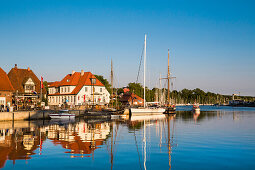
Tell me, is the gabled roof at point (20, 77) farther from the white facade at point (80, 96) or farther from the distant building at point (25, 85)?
the white facade at point (80, 96)

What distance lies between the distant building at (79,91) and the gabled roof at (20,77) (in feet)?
36.9

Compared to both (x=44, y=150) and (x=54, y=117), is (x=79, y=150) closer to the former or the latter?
(x=44, y=150)

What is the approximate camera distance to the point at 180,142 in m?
31.4

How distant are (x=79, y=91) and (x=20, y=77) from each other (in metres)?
18.0

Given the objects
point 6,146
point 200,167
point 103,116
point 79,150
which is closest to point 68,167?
point 79,150

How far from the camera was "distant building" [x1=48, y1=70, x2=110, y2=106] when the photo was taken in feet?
295

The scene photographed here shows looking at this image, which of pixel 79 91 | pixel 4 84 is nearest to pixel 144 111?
pixel 79 91

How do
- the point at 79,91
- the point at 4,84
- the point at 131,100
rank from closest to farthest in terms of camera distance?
the point at 4,84, the point at 79,91, the point at 131,100

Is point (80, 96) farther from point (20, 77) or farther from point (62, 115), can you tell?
point (62, 115)

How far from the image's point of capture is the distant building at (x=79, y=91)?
295 feet

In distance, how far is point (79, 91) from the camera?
88875 mm

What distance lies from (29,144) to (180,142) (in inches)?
614

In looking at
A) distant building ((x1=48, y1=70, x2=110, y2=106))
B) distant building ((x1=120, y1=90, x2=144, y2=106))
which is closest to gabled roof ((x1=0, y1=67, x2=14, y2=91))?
distant building ((x1=48, y1=70, x2=110, y2=106))

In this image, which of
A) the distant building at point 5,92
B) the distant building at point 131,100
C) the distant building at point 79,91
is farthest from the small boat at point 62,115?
the distant building at point 131,100
